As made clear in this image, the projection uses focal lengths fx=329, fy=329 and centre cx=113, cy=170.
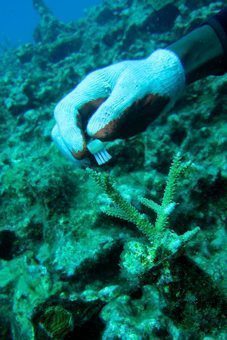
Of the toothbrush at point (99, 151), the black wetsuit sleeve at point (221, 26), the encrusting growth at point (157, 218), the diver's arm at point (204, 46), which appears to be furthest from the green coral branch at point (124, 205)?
the black wetsuit sleeve at point (221, 26)

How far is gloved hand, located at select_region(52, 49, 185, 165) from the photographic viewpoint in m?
2.80

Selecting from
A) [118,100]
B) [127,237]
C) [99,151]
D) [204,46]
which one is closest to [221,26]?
[204,46]

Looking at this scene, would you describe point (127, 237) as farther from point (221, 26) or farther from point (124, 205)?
point (221, 26)

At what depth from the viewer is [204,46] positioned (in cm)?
326

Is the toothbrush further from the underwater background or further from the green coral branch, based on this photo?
the green coral branch

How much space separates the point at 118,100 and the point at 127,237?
3.77 feet

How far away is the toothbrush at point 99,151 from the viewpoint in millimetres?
2814

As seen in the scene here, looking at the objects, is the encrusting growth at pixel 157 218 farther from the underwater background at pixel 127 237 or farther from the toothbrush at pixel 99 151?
the toothbrush at pixel 99 151

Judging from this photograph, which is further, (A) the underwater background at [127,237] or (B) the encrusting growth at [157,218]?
(B) the encrusting growth at [157,218]

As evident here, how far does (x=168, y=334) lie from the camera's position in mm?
1736

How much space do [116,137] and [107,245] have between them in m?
1.03

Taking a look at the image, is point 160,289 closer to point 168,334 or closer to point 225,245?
point 168,334

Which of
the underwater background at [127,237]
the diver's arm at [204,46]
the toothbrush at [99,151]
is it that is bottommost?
the underwater background at [127,237]

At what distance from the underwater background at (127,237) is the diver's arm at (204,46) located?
1.32 feet
